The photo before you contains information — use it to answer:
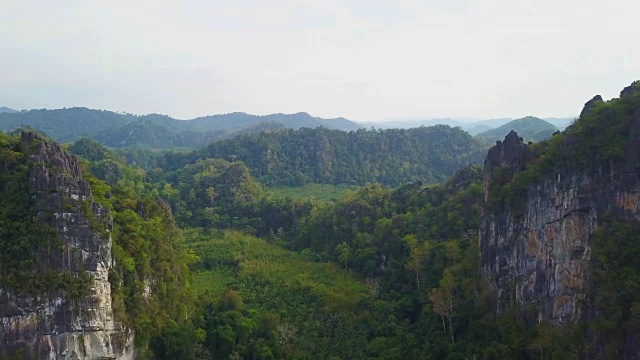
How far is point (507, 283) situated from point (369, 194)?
25.3 metres

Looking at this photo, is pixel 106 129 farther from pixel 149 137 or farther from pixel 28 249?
pixel 28 249

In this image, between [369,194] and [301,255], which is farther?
[369,194]

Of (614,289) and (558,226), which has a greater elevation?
(558,226)

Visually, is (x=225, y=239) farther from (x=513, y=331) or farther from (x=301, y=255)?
(x=513, y=331)

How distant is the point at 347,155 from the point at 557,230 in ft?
219

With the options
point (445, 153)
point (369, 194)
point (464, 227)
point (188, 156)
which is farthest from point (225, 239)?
point (445, 153)

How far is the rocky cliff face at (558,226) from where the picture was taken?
1984cm

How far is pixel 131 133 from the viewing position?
151500 millimetres

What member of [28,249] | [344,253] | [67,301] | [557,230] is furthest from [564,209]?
[28,249]

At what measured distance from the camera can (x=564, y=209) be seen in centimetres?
2161

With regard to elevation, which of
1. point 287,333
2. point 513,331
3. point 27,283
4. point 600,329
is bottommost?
point 287,333

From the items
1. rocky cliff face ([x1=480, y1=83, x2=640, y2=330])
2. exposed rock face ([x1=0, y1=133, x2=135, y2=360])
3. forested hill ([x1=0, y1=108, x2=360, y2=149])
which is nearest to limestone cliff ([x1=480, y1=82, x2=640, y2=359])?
rocky cliff face ([x1=480, y1=83, x2=640, y2=330])

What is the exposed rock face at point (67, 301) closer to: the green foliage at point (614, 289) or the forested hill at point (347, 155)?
the green foliage at point (614, 289)

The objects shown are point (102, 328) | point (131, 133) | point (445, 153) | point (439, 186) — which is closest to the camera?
point (102, 328)
